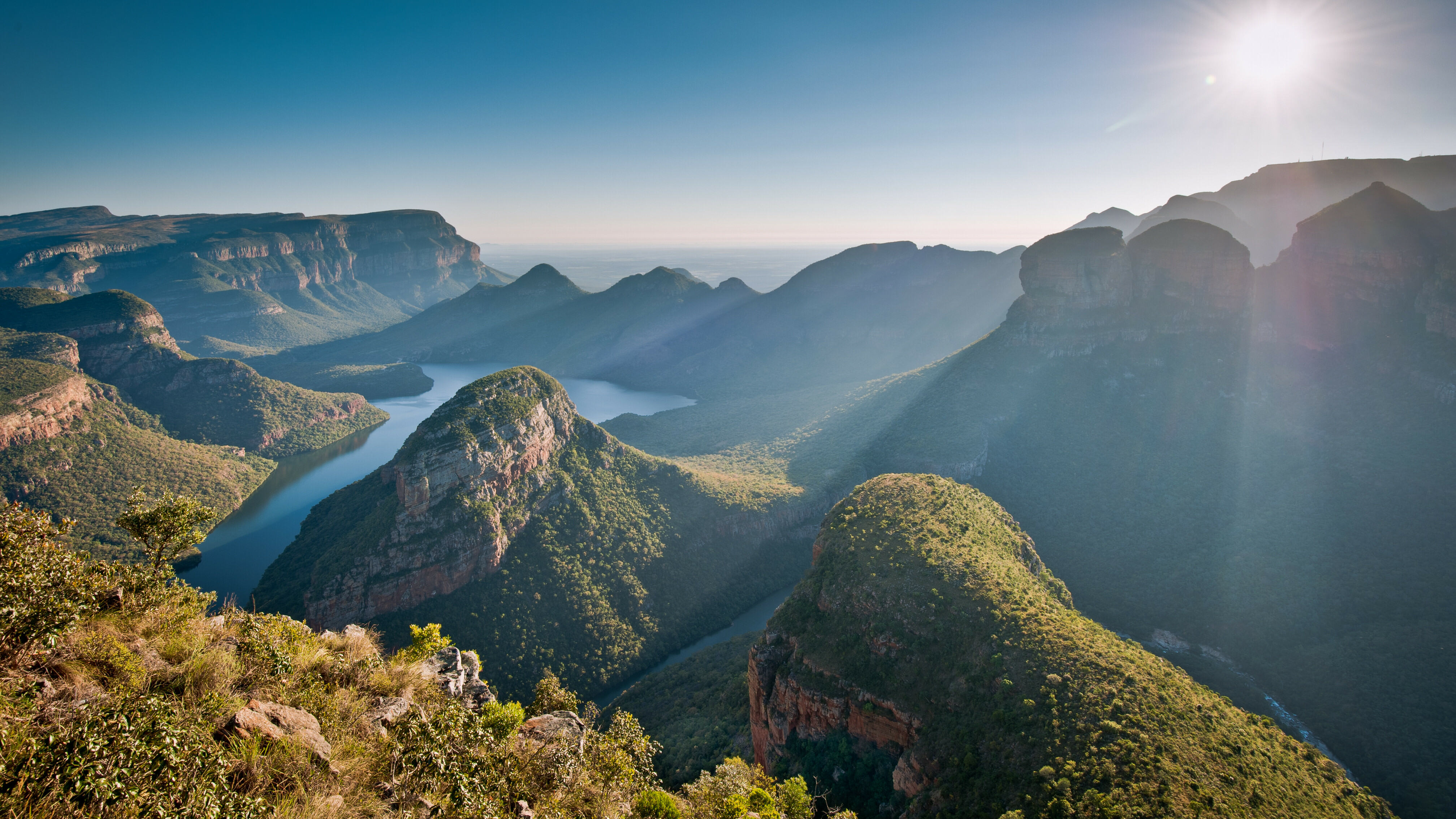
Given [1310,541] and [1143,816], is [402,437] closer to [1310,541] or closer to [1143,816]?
[1143,816]

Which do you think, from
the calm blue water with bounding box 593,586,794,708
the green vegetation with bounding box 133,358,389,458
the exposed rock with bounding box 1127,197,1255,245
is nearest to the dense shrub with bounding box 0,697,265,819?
the calm blue water with bounding box 593,586,794,708

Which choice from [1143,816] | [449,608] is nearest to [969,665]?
[1143,816]

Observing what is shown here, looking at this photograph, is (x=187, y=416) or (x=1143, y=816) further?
(x=187, y=416)

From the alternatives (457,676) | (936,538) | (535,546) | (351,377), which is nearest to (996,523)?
(936,538)

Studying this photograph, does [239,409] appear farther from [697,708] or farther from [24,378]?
[697,708]

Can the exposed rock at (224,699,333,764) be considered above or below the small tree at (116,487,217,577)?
below

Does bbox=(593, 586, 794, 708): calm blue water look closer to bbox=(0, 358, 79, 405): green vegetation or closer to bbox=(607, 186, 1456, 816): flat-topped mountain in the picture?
bbox=(607, 186, 1456, 816): flat-topped mountain
